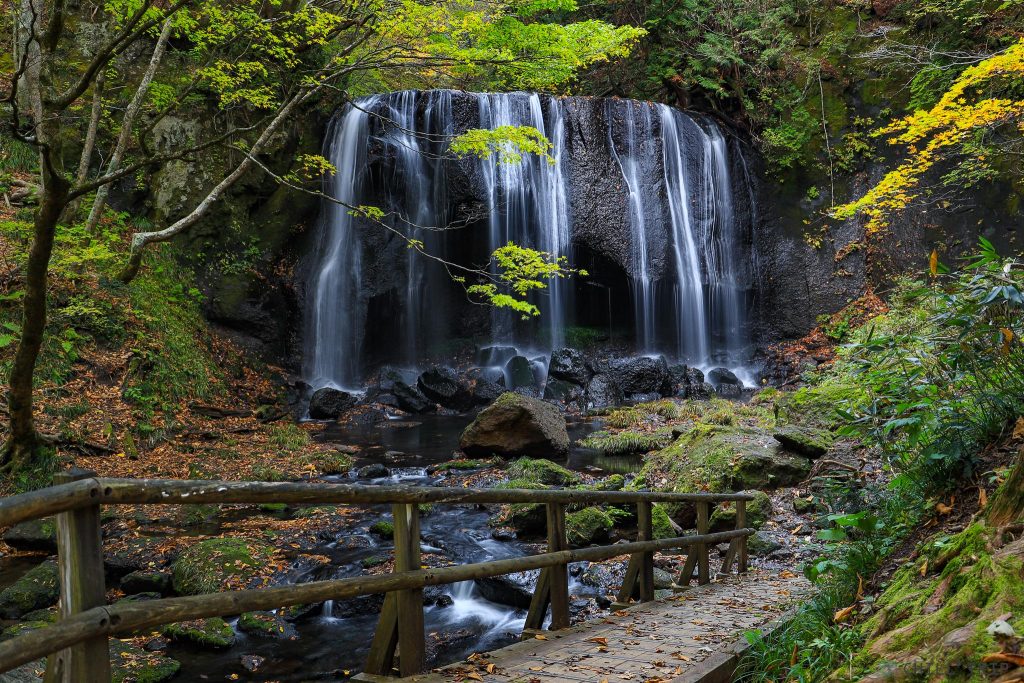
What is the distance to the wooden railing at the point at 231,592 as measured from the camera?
200 centimetres

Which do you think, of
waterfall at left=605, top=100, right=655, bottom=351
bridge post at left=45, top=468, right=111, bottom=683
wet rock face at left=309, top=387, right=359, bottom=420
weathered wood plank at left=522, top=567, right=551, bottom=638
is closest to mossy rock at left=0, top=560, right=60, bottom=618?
weathered wood plank at left=522, top=567, right=551, bottom=638

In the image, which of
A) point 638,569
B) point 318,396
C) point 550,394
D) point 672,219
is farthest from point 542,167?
point 638,569

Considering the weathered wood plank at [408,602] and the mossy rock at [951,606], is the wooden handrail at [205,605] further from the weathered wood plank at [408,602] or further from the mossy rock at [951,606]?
the mossy rock at [951,606]

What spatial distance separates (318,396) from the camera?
55.5 feet

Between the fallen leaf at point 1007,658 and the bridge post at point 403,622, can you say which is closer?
the fallen leaf at point 1007,658

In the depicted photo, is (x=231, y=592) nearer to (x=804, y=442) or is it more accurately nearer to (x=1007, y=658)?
(x=1007, y=658)

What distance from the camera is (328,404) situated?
16750 millimetres

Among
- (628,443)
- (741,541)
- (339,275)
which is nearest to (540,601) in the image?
(741,541)

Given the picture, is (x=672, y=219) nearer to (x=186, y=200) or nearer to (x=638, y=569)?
(x=186, y=200)

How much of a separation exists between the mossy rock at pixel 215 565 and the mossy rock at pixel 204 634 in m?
0.58

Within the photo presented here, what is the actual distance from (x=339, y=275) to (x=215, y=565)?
13.8m

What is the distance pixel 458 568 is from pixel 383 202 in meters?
17.8

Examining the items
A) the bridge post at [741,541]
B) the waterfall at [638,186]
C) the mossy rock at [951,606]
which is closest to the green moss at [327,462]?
the bridge post at [741,541]

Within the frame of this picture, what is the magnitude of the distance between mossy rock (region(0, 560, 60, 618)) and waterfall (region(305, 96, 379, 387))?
1250 centimetres
